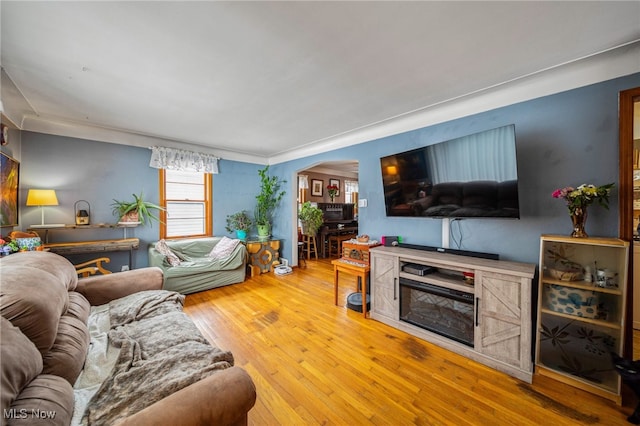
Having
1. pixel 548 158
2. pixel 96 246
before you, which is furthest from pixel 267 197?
pixel 548 158

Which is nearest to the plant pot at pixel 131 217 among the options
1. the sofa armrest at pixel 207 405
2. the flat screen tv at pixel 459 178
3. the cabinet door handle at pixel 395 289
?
the sofa armrest at pixel 207 405

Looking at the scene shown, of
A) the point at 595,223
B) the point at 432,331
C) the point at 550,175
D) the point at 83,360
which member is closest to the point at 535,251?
the point at 595,223

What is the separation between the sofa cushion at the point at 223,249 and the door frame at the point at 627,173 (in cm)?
442

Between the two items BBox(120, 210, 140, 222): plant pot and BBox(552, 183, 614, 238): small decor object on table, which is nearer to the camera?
BBox(552, 183, 614, 238): small decor object on table

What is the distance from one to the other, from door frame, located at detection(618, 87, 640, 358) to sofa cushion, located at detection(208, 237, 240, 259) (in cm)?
442

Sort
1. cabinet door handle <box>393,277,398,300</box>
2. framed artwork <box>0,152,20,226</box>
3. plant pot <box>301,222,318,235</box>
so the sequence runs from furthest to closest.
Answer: plant pot <box>301,222,318,235</box>, cabinet door handle <box>393,277,398,300</box>, framed artwork <box>0,152,20,226</box>

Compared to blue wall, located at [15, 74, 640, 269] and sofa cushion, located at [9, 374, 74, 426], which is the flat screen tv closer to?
blue wall, located at [15, 74, 640, 269]

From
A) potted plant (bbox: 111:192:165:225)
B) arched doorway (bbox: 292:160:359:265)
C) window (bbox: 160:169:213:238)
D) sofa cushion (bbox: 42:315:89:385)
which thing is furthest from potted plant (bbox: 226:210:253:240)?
sofa cushion (bbox: 42:315:89:385)

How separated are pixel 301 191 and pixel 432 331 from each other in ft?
16.1

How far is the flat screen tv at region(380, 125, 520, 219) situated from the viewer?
77.7 inches

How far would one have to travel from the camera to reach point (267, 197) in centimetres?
505

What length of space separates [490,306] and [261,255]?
143 inches

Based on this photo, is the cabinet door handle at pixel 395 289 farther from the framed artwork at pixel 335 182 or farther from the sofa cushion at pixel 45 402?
the framed artwork at pixel 335 182

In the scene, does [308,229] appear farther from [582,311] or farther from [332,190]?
[582,311]
